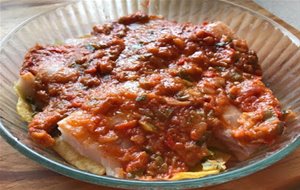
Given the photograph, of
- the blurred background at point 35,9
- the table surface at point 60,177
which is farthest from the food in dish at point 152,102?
the blurred background at point 35,9

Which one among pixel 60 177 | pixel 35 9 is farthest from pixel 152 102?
pixel 35 9

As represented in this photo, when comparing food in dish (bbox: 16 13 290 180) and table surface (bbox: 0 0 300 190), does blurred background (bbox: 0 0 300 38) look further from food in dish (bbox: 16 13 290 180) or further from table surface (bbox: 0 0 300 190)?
table surface (bbox: 0 0 300 190)

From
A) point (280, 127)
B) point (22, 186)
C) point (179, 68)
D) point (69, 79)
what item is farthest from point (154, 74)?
point (22, 186)

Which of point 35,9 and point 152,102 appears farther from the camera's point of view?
point 35,9

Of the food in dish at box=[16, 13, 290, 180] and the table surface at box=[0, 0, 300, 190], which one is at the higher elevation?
the food in dish at box=[16, 13, 290, 180]

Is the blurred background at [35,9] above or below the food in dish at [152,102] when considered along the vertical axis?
below

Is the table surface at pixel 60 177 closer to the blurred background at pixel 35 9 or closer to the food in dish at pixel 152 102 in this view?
the food in dish at pixel 152 102

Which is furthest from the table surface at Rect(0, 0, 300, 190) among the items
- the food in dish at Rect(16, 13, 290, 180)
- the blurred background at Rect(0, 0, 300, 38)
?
the blurred background at Rect(0, 0, 300, 38)

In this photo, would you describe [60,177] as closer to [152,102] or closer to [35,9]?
[152,102]

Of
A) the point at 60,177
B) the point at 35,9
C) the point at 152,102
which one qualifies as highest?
the point at 152,102
